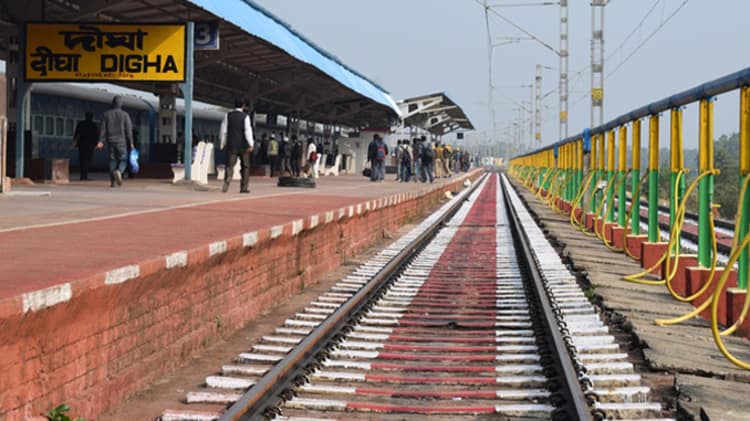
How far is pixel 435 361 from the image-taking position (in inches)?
292

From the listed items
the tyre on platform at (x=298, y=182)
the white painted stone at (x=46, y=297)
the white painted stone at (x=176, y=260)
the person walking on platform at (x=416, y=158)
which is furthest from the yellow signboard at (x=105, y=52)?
the person walking on platform at (x=416, y=158)

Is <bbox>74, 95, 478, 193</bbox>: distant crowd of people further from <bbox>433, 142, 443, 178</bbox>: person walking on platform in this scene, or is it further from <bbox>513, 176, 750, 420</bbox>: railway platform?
<bbox>513, 176, 750, 420</bbox>: railway platform

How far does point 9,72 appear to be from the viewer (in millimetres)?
19609

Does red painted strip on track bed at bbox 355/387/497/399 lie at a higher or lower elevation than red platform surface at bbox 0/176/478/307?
lower

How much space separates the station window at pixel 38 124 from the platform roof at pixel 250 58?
83.8 inches

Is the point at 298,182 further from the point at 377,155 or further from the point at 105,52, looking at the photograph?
the point at 377,155

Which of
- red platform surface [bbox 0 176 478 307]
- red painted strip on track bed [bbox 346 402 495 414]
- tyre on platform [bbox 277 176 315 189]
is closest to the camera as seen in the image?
red painted strip on track bed [bbox 346 402 495 414]

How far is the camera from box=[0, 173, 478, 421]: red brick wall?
189 inches

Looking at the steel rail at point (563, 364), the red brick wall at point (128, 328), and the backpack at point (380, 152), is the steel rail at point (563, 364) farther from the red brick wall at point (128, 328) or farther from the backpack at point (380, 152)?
the backpack at point (380, 152)

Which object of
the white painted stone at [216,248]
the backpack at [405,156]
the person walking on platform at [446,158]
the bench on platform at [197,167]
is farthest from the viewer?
the person walking on platform at [446,158]

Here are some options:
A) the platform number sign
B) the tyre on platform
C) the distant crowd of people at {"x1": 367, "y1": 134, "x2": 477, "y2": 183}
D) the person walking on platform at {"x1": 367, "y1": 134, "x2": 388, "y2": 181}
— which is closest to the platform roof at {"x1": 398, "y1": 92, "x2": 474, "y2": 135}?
the distant crowd of people at {"x1": 367, "y1": 134, "x2": 477, "y2": 183}

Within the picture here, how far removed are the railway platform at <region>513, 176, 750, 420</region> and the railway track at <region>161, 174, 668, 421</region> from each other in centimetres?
18

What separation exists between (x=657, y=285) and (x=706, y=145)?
2.45 m

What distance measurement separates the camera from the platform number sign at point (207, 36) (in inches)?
783
